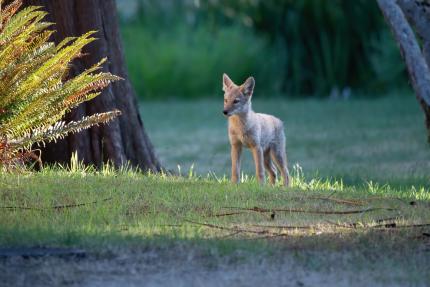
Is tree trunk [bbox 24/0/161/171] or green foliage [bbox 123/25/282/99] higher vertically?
tree trunk [bbox 24/0/161/171]

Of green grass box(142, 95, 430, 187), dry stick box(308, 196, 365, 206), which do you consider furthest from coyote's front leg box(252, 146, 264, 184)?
green grass box(142, 95, 430, 187)

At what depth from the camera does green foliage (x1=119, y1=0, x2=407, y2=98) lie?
21.0 meters

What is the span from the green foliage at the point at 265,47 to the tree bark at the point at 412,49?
32.2ft

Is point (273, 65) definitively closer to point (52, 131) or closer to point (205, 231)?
point (52, 131)

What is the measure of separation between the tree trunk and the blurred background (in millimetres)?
5791

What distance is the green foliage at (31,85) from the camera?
931cm

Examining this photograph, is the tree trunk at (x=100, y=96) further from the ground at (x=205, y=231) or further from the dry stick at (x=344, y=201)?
the dry stick at (x=344, y=201)

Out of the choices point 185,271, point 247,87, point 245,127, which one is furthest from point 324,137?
point 185,271

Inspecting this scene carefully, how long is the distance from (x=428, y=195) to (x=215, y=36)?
12.8 metres

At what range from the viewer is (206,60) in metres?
22.1

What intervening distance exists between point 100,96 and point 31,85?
1439 mm

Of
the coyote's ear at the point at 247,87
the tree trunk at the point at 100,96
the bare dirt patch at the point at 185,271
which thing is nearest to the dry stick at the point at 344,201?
the coyote's ear at the point at 247,87

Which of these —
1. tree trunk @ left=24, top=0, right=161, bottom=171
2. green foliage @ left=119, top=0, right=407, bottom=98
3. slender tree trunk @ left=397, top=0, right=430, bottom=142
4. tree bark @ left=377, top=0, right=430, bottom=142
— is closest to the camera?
tree bark @ left=377, top=0, right=430, bottom=142

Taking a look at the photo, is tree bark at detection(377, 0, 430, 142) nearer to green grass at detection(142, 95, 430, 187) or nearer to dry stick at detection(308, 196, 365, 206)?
dry stick at detection(308, 196, 365, 206)
